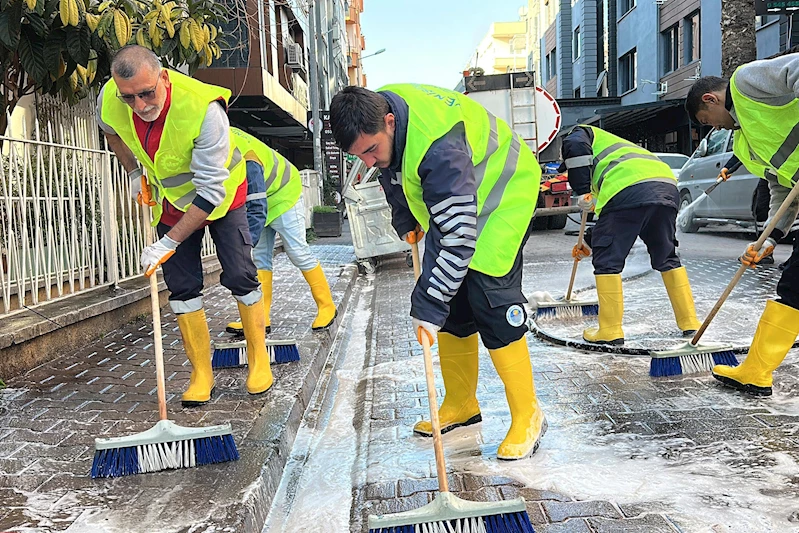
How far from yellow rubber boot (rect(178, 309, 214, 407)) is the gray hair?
1254 mm

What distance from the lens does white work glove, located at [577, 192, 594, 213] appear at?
16.7 ft

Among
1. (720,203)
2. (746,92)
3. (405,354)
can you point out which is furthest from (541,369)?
(720,203)

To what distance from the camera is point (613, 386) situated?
3902 millimetres

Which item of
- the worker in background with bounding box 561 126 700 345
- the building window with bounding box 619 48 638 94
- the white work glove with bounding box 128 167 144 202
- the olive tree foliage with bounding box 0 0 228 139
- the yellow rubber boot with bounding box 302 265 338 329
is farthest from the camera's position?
the building window with bounding box 619 48 638 94

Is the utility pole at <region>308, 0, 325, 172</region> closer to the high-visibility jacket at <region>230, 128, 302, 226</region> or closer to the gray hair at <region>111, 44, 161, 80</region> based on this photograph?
the high-visibility jacket at <region>230, 128, 302, 226</region>

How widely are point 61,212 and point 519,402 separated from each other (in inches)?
150

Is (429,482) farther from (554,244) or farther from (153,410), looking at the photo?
(554,244)

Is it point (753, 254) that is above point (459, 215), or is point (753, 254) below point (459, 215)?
below

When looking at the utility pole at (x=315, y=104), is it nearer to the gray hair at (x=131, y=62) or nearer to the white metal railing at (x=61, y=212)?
the white metal railing at (x=61, y=212)

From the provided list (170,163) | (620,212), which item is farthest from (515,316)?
(620,212)

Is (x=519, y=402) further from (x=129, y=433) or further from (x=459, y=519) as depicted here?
(x=129, y=433)

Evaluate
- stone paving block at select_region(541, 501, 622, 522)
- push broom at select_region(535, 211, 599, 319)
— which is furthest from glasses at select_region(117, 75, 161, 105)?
push broom at select_region(535, 211, 599, 319)

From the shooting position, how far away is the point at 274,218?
17.3 feet

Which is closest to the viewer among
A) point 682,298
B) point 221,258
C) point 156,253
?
point 156,253
